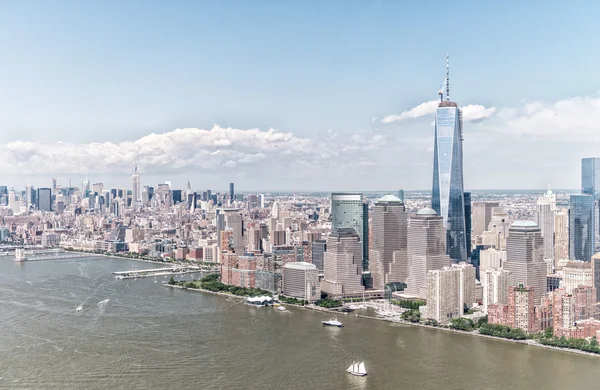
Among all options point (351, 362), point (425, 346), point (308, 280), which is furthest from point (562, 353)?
point (308, 280)

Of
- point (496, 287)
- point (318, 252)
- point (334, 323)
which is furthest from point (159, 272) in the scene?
point (496, 287)

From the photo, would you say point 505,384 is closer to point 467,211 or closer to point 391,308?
point 391,308

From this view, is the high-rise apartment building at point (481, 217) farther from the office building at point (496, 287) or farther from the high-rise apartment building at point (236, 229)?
the office building at point (496, 287)

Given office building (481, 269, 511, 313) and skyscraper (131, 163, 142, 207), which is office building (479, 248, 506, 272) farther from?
skyscraper (131, 163, 142, 207)

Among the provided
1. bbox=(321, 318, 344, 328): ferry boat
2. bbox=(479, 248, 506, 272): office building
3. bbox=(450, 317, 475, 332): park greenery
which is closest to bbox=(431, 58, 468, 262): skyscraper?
bbox=(479, 248, 506, 272): office building

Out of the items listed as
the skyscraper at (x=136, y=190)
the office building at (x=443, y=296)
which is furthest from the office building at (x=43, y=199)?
the office building at (x=443, y=296)

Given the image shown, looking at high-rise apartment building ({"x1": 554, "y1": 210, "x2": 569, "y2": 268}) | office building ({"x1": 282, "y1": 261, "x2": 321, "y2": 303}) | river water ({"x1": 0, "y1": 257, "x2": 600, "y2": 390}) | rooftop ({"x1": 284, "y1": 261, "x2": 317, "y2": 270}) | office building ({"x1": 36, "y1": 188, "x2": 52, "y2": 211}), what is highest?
office building ({"x1": 36, "y1": 188, "x2": 52, "y2": 211})
